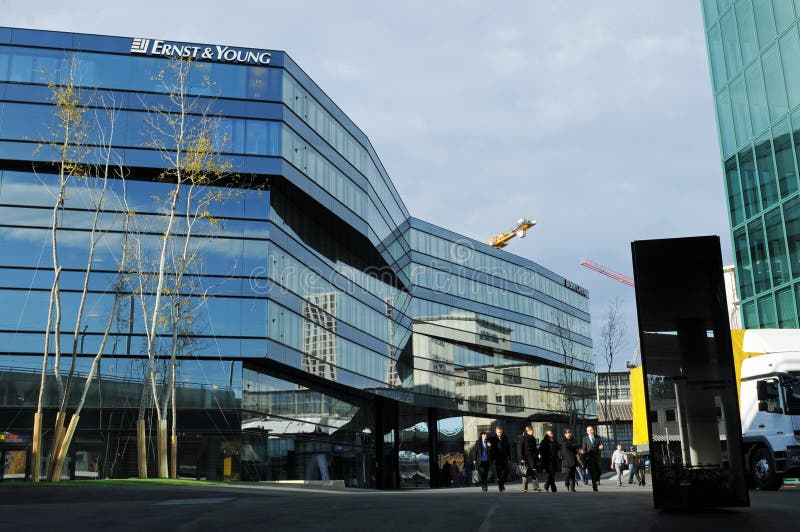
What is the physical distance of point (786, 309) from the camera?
29.3m

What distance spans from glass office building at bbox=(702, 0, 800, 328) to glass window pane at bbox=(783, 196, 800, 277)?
1.4 inches

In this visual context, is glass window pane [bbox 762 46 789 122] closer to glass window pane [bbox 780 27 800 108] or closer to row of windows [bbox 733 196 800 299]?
glass window pane [bbox 780 27 800 108]

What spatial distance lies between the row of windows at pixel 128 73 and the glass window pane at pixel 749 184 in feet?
74.2

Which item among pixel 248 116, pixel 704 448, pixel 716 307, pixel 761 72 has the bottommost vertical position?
pixel 704 448

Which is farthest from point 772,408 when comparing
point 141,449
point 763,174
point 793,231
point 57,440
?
point 141,449

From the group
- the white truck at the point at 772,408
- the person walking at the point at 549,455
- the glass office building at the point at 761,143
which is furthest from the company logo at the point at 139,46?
the white truck at the point at 772,408

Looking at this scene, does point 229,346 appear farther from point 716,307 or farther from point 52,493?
point 716,307

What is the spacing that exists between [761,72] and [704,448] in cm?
2482

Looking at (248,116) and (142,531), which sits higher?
(248,116)

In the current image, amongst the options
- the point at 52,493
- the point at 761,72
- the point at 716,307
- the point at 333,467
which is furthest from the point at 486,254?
the point at 716,307

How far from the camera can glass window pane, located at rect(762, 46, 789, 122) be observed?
30.2 m

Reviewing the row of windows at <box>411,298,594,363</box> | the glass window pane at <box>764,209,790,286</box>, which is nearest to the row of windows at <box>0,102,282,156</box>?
the glass window pane at <box>764,209,790,286</box>

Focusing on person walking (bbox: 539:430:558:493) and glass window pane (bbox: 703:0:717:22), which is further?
glass window pane (bbox: 703:0:717:22)

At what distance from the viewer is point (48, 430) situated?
36812 millimetres
